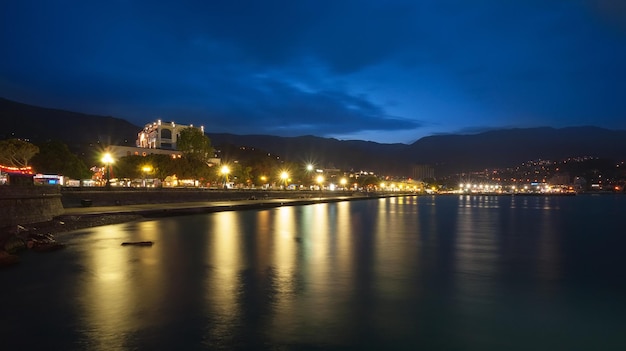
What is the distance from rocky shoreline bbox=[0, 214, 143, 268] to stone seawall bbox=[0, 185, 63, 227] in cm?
61

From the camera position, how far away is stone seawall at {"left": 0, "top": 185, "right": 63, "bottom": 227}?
27219mm

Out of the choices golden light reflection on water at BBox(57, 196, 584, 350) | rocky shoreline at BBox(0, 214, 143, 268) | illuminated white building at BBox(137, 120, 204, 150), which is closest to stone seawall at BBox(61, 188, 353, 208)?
rocky shoreline at BBox(0, 214, 143, 268)

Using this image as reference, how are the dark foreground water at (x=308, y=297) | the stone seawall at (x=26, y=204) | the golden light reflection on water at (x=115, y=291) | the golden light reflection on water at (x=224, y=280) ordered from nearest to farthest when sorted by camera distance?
the dark foreground water at (x=308, y=297), the golden light reflection on water at (x=115, y=291), the golden light reflection on water at (x=224, y=280), the stone seawall at (x=26, y=204)

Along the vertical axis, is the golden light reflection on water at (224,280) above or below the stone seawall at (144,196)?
below

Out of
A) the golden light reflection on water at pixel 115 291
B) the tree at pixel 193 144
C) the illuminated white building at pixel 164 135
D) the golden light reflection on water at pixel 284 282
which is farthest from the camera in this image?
the illuminated white building at pixel 164 135

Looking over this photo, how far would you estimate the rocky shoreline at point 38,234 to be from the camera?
2109 cm

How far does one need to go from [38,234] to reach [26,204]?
18.5 feet

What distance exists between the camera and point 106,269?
18.5m

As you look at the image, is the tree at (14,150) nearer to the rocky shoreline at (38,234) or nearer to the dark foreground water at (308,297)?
the rocky shoreline at (38,234)

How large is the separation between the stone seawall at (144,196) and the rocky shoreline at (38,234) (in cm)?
1055

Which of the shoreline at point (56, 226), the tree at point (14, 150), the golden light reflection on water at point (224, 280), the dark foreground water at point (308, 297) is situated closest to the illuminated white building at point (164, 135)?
the tree at point (14, 150)

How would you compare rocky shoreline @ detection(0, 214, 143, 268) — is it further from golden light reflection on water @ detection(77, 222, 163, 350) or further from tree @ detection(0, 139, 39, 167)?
tree @ detection(0, 139, 39, 167)

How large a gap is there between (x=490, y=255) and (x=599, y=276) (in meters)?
5.91

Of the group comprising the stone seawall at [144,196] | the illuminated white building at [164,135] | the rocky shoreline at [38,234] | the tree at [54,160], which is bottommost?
the rocky shoreline at [38,234]
